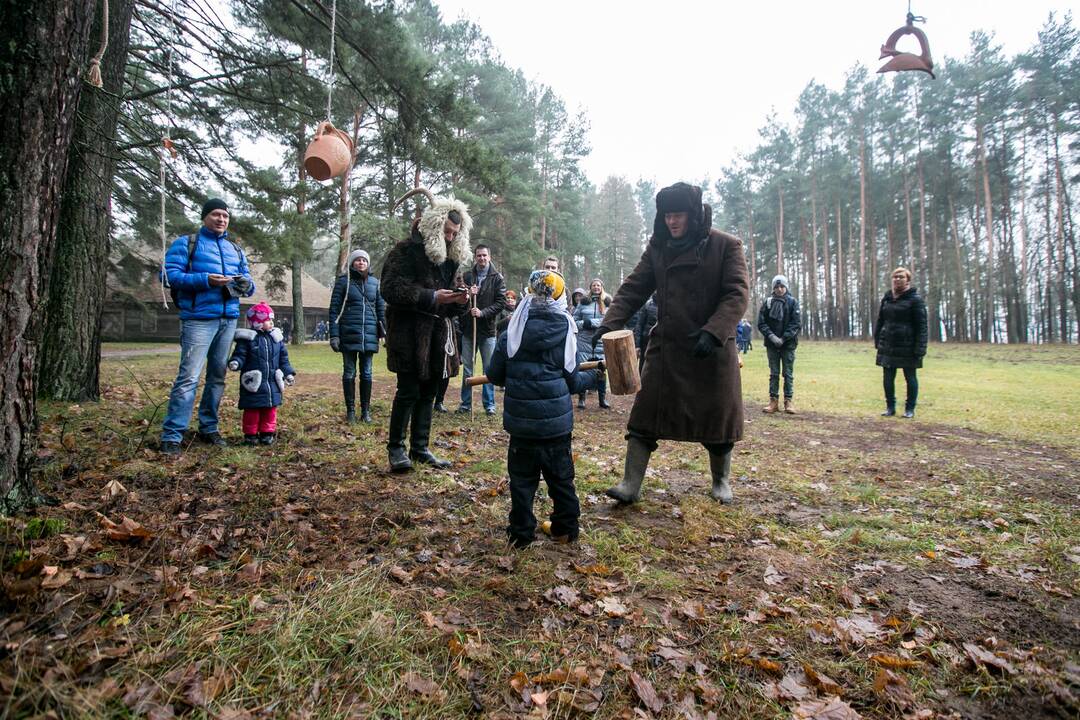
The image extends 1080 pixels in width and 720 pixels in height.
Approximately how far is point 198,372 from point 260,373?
673 mm

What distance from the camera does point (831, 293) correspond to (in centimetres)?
3728

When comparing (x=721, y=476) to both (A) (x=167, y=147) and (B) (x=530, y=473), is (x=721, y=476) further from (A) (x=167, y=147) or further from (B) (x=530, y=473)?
(A) (x=167, y=147)

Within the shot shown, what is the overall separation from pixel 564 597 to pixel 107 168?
675 cm

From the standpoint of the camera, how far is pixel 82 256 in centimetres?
548

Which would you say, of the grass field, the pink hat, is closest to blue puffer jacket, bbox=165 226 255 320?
the pink hat

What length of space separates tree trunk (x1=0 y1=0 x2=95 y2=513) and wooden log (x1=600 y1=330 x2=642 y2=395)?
10.1 ft

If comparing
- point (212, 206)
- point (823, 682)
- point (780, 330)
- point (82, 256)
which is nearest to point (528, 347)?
point (823, 682)

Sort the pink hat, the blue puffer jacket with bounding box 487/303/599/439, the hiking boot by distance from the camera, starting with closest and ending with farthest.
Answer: the blue puffer jacket with bounding box 487/303/599/439, the hiking boot, the pink hat

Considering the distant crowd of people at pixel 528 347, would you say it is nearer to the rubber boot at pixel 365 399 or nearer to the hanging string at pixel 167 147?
the hanging string at pixel 167 147

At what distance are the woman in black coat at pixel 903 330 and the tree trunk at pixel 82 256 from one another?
999cm

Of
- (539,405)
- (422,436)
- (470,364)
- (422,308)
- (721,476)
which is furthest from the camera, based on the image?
(470,364)

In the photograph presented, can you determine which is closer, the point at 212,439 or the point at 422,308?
the point at 422,308

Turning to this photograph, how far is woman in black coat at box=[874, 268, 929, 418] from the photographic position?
7723mm

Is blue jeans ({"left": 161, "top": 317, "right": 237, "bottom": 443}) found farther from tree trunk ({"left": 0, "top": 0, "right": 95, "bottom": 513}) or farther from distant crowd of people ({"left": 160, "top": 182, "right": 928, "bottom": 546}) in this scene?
tree trunk ({"left": 0, "top": 0, "right": 95, "bottom": 513})
